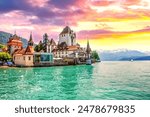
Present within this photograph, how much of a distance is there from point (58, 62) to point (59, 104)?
16.8 meters

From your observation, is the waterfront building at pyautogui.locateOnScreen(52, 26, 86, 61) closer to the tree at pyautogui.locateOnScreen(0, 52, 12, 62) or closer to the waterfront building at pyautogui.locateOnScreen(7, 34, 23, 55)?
the waterfront building at pyautogui.locateOnScreen(7, 34, 23, 55)

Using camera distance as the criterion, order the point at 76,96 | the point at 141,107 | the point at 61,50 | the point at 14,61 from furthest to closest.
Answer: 1. the point at 61,50
2. the point at 14,61
3. the point at 76,96
4. the point at 141,107

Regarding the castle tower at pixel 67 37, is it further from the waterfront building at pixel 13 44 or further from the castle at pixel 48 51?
the waterfront building at pixel 13 44

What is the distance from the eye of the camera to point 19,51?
19.3 meters

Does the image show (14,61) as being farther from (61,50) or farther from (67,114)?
(67,114)

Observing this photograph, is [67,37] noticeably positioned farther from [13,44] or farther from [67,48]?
[13,44]

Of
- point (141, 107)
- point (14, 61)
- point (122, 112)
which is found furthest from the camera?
point (14, 61)

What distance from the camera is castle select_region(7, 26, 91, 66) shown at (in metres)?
19.1

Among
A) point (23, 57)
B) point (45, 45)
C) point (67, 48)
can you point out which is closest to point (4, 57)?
point (23, 57)

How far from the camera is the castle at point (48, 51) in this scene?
1911cm

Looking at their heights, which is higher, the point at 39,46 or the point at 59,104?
the point at 39,46

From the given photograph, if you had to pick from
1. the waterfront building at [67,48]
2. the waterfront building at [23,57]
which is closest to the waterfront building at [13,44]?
the waterfront building at [23,57]

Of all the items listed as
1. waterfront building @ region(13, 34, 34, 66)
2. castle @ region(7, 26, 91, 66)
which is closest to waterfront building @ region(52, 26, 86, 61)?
castle @ region(7, 26, 91, 66)

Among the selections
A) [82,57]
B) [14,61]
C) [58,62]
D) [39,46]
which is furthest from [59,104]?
[82,57]
